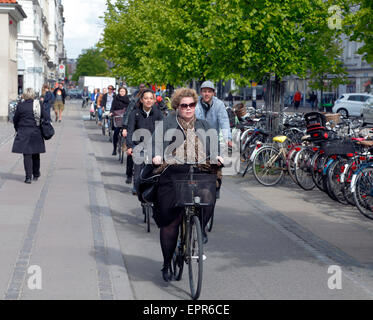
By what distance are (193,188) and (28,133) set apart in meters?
7.87

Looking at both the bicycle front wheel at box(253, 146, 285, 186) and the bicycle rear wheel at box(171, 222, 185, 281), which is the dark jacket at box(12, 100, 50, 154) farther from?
the bicycle rear wheel at box(171, 222, 185, 281)

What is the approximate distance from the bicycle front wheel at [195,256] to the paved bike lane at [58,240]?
53 cm

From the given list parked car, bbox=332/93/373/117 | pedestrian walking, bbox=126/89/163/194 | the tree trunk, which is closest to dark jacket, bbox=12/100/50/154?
pedestrian walking, bbox=126/89/163/194

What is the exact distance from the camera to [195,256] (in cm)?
571

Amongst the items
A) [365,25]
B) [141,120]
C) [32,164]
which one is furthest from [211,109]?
[32,164]

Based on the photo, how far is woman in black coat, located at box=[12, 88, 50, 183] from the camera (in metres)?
12.8

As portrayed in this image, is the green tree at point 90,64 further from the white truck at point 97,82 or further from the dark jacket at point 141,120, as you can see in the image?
the dark jacket at point 141,120

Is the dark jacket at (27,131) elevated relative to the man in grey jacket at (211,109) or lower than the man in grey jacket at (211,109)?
lower

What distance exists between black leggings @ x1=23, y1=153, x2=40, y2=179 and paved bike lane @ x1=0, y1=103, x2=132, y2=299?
19 cm

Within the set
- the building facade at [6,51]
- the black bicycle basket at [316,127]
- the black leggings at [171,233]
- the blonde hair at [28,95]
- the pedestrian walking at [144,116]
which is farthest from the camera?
the building facade at [6,51]

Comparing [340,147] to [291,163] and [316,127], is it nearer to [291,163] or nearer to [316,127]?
[316,127]

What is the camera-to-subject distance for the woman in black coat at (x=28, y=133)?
12766 millimetres

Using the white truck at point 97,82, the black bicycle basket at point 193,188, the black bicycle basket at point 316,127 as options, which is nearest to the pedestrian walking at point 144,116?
the black bicycle basket at point 316,127
